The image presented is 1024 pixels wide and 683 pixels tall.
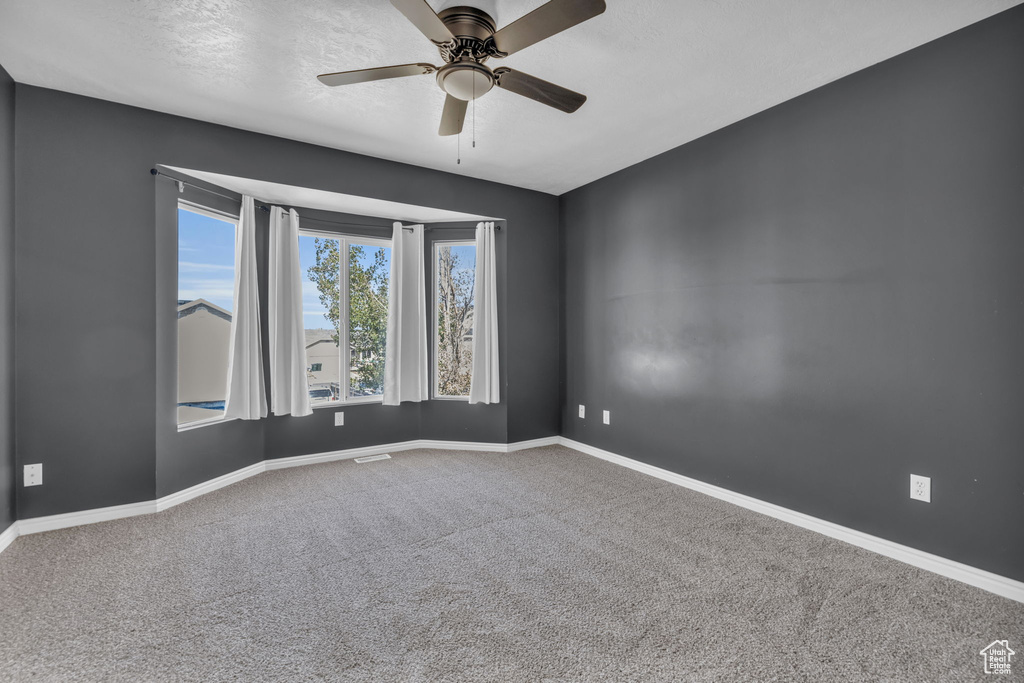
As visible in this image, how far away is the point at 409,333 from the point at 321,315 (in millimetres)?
789

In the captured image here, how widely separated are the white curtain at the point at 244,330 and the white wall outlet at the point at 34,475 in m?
0.99

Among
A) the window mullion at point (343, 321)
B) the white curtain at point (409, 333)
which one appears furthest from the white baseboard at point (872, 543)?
the window mullion at point (343, 321)

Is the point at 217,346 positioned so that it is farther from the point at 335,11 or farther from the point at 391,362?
the point at 335,11

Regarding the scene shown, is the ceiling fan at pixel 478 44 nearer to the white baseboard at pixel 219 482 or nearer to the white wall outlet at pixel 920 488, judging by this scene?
the white wall outlet at pixel 920 488

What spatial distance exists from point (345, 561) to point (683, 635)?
1596mm

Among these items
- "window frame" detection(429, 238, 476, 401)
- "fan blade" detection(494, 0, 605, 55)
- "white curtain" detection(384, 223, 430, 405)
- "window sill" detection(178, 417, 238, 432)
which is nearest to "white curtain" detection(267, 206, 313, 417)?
"window sill" detection(178, 417, 238, 432)

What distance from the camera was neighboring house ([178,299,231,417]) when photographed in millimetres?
3268

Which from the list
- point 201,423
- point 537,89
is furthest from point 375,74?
point 201,423

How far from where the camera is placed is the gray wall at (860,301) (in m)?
2.07

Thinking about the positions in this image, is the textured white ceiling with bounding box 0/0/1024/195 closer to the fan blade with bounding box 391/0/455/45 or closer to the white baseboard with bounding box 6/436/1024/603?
the fan blade with bounding box 391/0/455/45

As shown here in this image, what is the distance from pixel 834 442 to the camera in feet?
8.55

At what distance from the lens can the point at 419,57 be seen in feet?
7.82

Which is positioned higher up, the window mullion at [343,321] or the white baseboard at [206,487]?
the window mullion at [343,321]

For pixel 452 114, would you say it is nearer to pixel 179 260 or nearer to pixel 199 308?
pixel 179 260
